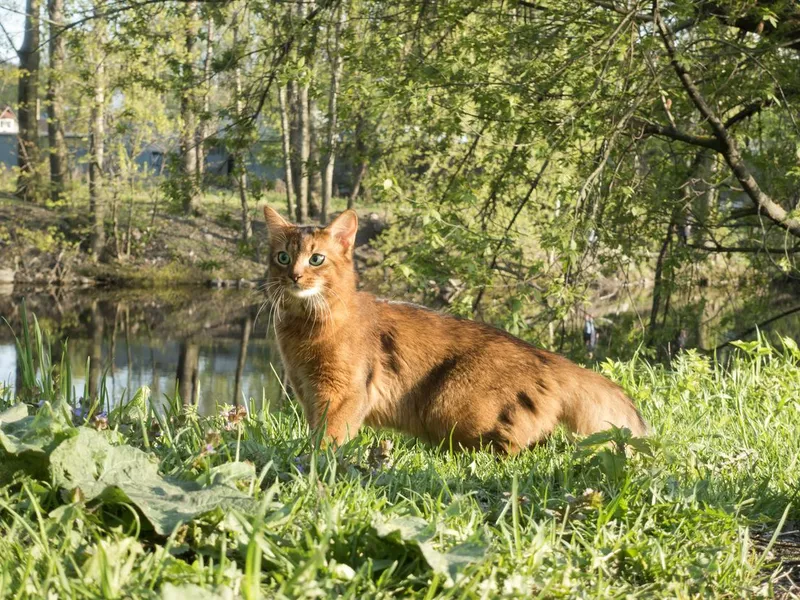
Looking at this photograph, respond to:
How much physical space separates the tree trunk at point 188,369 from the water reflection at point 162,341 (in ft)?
0.06

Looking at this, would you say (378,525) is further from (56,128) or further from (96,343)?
(56,128)

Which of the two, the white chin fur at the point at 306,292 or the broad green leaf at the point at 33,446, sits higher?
the white chin fur at the point at 306,292

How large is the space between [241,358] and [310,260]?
11.6 m

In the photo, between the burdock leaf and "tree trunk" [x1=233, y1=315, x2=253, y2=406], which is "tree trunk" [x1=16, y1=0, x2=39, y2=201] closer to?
"tree trunk" [x1=233, y1=315, x2=253, y2=406]

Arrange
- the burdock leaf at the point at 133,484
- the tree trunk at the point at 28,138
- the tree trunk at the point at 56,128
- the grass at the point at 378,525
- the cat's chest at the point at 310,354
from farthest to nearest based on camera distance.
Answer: the tree trunk at the point at 28,138, the tree trunk at the point at 56,128, the cat's chest at the point at 310,354, the burdock leaf at the point at 133,484, the grass at the point at 378,525

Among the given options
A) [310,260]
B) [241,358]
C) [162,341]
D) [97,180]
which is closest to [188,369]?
[241,358]

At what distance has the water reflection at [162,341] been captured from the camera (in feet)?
45.5

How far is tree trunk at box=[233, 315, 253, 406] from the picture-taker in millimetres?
13089

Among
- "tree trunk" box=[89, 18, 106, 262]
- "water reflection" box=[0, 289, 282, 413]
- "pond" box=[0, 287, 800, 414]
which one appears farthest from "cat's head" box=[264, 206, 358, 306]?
"tree trunk" box=[89, 18, 106, 262]

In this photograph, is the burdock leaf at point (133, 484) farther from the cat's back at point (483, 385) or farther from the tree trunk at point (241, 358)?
the tree trunk at point (241, 358)

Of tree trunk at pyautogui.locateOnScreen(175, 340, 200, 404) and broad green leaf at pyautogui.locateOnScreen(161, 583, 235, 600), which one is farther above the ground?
broad green leaf at pyautogui.locateOnScreen(161, 583, 235, 600)

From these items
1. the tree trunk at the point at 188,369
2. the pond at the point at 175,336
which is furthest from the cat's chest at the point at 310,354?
the tree trunk at the point at 188,369

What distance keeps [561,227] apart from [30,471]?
3.73 m

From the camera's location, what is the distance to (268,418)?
15.4 ft
